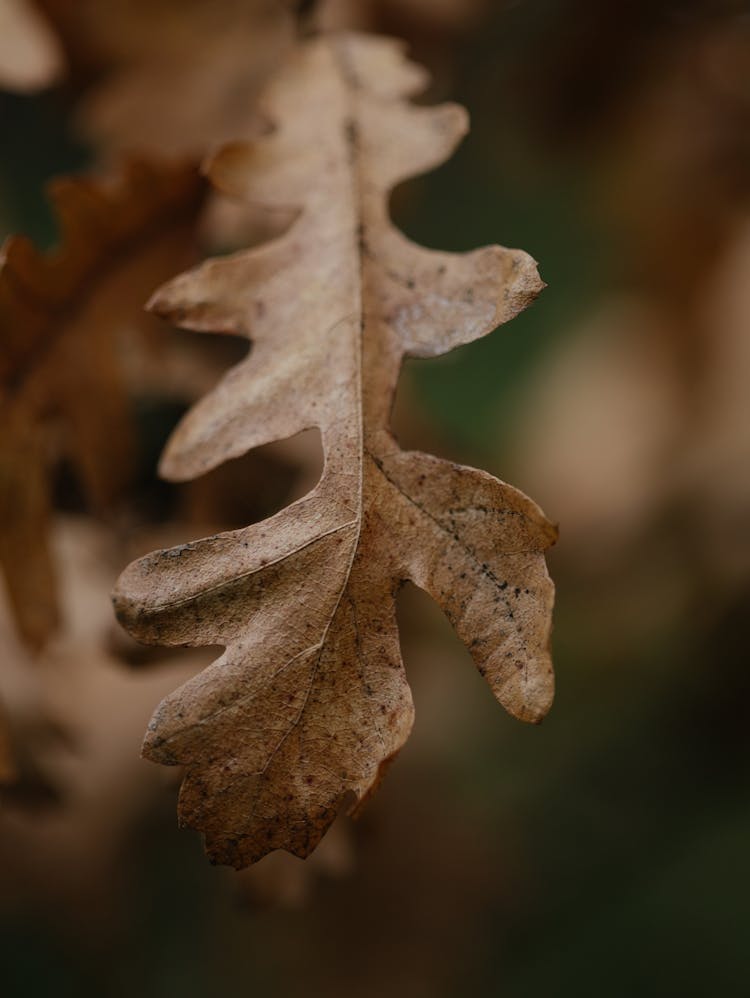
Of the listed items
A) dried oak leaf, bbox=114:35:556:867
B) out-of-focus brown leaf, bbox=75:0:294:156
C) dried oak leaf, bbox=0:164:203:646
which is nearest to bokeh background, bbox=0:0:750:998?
out-of-focus brown leaf, bbox=75:0:294:156

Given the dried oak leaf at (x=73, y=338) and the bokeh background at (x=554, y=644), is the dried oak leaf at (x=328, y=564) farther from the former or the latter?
the bokeh background at (x=554, y=644)

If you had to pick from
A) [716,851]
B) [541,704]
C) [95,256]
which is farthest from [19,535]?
[716,851]

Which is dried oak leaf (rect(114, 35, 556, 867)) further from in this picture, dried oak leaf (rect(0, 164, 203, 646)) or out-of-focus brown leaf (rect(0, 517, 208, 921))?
out-of-focus brown leaf (rect(0, 517, 208, 921))

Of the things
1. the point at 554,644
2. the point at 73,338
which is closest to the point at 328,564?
the point at 73,338

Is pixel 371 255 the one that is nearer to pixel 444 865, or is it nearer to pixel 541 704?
pixel 541 704

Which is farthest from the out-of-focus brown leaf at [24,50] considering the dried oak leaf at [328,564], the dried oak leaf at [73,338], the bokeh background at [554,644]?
the dried oak leaf at [328,564]

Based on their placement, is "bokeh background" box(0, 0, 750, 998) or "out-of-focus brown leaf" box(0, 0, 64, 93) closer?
"out-of-focus brown leaf" box(0, 0, 64, 93)
